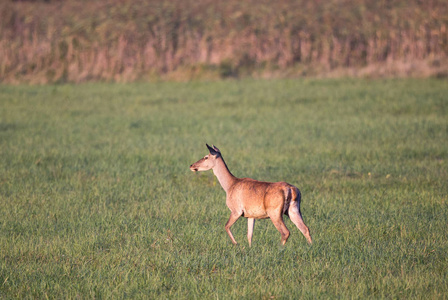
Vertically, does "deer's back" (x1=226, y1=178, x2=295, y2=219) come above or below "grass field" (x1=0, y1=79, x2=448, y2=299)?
above

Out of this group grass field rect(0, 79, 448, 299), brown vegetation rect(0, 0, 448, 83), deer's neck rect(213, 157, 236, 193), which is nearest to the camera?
grass field rect(0, 79, 448, 299)

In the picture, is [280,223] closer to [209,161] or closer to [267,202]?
[267,202]

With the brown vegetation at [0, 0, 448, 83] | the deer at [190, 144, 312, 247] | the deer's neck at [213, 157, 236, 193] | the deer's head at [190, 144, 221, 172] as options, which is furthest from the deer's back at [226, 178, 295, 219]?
the brown vegetation at [0, 0, 448, 83]

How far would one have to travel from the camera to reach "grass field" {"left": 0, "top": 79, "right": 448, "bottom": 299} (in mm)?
6152

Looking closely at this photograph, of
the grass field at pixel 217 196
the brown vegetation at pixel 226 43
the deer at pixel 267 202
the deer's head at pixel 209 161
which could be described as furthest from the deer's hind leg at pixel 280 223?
the brown vegetation at pixel 226 43

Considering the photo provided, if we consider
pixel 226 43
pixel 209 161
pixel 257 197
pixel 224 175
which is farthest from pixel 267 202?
pixel 226 43

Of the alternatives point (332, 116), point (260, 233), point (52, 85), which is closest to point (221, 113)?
point (332, 116)

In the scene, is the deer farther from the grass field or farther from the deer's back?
the grass field

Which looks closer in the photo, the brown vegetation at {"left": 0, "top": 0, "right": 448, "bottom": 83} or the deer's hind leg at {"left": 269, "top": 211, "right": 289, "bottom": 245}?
the deer's hind leg at {"left": 269, "top": 211, "right": 289, "bottom": 245}

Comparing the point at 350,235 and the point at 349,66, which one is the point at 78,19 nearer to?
the point at 349,66

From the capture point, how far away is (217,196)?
9.95 metres

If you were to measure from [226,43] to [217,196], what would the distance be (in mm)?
19170

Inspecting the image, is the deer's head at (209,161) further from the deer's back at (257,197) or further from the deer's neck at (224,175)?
the deer's back at (257,197)

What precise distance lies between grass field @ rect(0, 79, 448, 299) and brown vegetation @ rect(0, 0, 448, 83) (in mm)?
5294
